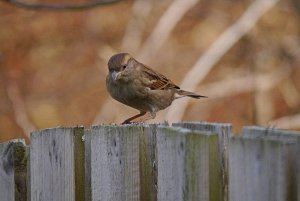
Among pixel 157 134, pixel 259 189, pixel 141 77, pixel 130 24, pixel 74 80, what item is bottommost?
pixel 259 189

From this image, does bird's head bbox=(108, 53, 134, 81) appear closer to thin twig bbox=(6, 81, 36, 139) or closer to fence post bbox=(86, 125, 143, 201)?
fence post bbox=(86, 125, 143, 201)

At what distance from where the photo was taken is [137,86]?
6.04m

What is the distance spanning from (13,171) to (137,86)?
91.5 inches

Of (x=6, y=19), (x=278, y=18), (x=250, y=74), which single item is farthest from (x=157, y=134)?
(x=6, y=19)

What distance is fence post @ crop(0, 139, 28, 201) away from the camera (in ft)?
12.5

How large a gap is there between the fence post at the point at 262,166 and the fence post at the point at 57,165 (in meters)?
0.95

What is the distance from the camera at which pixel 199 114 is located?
28.2ft

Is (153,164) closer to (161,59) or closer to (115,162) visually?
(115,162)

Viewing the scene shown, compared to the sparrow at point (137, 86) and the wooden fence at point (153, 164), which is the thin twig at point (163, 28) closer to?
the sparrow at point (137, 86)

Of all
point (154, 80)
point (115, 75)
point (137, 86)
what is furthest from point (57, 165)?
point (154, 80)

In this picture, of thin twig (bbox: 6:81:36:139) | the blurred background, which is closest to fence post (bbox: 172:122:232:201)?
the blurred background

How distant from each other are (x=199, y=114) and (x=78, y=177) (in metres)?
5.10

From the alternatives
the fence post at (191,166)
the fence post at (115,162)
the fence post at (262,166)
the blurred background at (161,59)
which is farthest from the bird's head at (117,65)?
the fence post at (262,166)

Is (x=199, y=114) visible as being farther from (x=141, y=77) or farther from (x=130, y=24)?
(x=141, y=77)
